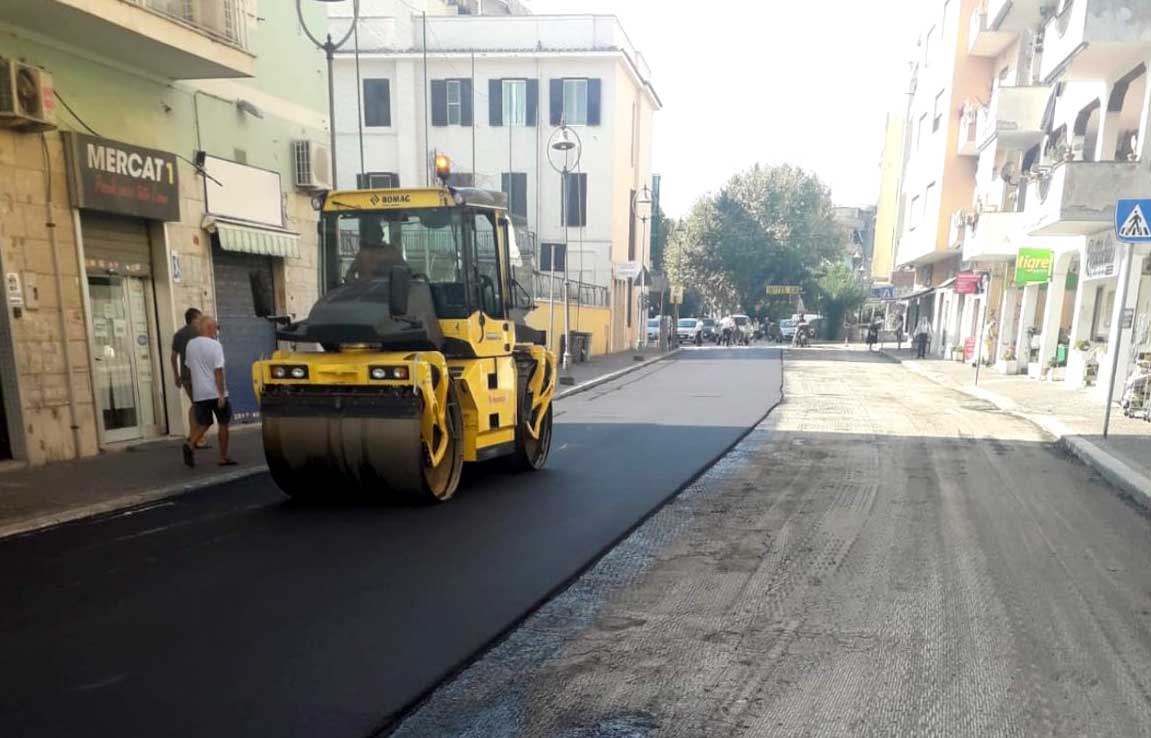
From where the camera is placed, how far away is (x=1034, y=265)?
17.9m

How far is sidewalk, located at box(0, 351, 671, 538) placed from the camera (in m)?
6.15

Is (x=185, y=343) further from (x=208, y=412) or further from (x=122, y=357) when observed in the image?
(x=122, y=357)

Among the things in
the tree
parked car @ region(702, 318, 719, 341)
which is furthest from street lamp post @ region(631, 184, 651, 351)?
the tree

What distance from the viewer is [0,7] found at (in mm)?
7246

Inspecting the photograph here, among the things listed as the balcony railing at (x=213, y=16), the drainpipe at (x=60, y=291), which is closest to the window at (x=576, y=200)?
the balcony railing at (x=213, y=16)

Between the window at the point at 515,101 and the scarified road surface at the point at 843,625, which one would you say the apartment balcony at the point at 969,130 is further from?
the scarified road surface at the point at 843,625

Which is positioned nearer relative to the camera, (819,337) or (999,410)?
(999,410)

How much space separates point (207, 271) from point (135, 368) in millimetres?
1758

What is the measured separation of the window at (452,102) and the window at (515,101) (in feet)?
5.19

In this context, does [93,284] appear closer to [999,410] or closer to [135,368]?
[135,368]

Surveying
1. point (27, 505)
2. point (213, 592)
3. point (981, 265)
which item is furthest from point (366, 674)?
point (981, 265)

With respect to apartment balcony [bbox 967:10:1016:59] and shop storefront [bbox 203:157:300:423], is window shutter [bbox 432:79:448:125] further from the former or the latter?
shop storefront [bbox 203:157:300:423]

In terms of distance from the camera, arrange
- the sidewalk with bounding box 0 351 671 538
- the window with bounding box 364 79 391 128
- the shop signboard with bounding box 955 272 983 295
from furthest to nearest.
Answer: the window with bounding box 364 79 391 128 < the shop signboard with bounding box 955 272 983 295 < the sidewalk with bounding box 0 351 671 538

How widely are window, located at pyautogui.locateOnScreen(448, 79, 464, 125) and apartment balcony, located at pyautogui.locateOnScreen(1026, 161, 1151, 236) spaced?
76.8 feet
